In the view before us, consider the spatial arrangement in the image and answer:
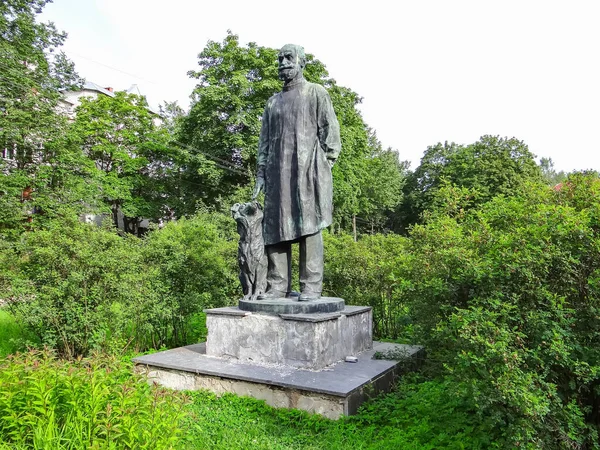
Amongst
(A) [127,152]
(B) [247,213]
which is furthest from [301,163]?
(A) [127,152]

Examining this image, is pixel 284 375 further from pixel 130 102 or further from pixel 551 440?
pixel 130 102

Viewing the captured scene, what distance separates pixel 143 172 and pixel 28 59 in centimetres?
997

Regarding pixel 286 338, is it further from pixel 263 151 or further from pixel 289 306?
pixel 263 151

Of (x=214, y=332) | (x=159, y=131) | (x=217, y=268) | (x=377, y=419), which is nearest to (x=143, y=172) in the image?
(x=159, y=131)

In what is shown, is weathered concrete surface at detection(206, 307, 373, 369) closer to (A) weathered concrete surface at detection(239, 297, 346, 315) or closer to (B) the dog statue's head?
(A) weathered concrete surface at detection(239, 297, 346, 315)

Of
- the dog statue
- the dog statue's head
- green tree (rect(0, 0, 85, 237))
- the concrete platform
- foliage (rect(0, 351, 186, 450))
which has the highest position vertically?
green tree (rect(0, 0, 85, 237))

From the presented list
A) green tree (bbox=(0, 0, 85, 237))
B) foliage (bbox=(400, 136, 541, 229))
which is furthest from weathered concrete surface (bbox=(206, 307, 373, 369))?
foliage (bbox=(400, 136, 541, 229))

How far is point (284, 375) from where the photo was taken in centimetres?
422

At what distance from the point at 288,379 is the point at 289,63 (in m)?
3.54

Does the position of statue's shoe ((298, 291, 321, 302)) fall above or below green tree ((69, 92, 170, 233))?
below

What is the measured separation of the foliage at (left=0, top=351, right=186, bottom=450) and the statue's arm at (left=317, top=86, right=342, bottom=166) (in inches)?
129

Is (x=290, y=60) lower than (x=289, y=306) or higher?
higher

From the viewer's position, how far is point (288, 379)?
4.07 meters

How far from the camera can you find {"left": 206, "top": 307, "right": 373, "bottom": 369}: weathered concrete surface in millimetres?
4473
